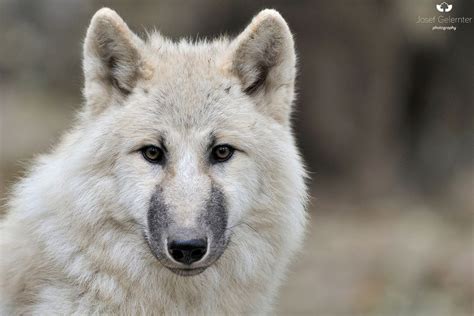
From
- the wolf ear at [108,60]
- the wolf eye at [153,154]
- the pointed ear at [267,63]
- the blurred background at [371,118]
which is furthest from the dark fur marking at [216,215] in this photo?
the blurred background at [371,118]

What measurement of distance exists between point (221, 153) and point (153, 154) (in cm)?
45

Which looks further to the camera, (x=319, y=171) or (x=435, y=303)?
(x=319, y=171)

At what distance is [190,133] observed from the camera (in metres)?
5.70

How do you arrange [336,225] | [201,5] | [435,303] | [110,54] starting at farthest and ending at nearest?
1. [201,5]
2. [336,225]
3. [435,303]
4. [110,54]

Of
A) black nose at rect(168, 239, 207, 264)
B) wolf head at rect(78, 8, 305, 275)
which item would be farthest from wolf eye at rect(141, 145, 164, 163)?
black nose at rect(168, 239, 207, 264)

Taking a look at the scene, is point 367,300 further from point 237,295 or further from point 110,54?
point 110,54

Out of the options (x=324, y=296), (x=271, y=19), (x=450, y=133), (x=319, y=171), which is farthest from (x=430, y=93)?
(x=271, y=19)

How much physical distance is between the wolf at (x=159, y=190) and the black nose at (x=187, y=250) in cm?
→ 1

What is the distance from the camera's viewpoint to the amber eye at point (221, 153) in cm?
578

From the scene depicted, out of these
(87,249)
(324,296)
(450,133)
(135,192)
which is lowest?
(324,296)

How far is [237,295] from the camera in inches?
237

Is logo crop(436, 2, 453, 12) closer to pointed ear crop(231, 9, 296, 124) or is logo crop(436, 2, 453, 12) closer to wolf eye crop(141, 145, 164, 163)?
pointed ear crop(231, 9, 296, 124)

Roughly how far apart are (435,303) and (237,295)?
6469mm

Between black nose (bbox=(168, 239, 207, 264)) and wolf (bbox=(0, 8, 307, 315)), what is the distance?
1 cm
